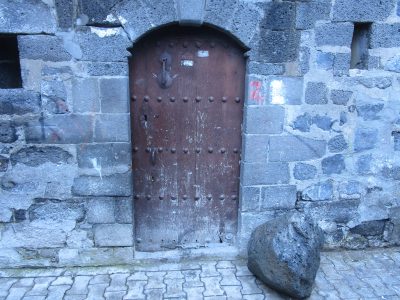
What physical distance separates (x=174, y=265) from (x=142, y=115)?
1.42 meters

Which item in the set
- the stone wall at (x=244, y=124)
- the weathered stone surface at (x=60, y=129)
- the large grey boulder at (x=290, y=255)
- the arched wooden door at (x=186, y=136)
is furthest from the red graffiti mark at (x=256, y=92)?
the weathered stone surface at (x=60, y=129)

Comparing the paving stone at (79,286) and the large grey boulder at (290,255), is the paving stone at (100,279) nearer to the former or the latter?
the paving stone at (79,286)

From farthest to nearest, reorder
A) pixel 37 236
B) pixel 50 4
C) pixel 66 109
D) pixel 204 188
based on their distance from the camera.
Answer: pixel 204 188, pixel 37 236, pixel 66 109, pixel 50 4

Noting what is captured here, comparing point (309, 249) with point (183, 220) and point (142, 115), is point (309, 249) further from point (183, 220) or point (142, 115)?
point (142, 115)

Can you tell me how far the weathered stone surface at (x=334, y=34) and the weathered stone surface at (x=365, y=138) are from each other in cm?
83

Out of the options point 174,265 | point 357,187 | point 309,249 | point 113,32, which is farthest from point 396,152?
point 113,32

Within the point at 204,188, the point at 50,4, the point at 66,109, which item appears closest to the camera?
the point at 50,4

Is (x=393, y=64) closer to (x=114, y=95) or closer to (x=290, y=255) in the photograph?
(x=290, y=255)

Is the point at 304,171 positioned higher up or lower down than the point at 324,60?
lower down

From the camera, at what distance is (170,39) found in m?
2.97

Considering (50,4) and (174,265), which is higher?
(50,4)

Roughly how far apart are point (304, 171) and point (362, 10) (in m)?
1.49

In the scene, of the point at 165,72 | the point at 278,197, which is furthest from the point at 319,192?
the point at 165,72

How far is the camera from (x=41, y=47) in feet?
8.95
